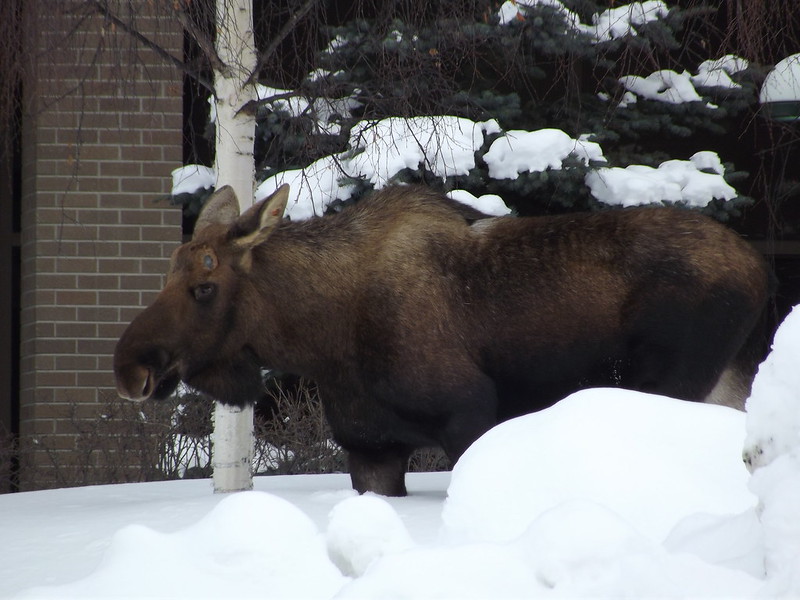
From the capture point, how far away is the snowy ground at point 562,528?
6.83 feet

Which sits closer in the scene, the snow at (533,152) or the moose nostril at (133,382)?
the moose nostril at (133,382)

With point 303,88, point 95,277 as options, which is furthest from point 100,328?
point 303,88

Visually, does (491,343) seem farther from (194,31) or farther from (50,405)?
(50,405)

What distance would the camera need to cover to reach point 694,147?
38.3ft

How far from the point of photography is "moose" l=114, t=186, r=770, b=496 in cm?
500

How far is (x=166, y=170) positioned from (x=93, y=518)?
18.1 feet

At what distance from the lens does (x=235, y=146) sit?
6.31 metres

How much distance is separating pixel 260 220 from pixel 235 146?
1188 millimetres

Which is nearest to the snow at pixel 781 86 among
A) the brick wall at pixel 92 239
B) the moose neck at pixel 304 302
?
the moose neck at pixel 304 302

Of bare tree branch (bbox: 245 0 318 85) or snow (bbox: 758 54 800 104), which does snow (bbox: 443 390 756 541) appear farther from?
snow (bbox: 758 54 800 104)

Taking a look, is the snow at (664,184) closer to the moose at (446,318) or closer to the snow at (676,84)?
the snow at (676,84)

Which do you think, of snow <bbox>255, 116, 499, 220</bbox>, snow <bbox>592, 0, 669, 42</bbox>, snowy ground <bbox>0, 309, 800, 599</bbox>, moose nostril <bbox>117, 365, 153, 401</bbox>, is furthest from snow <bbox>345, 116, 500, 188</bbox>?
snowy ground <bbox>0, 309, 800, 599</bbox>

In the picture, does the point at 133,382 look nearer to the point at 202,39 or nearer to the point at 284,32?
the point at 202,39

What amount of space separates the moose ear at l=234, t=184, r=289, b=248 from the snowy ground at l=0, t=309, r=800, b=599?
76.6 inches
